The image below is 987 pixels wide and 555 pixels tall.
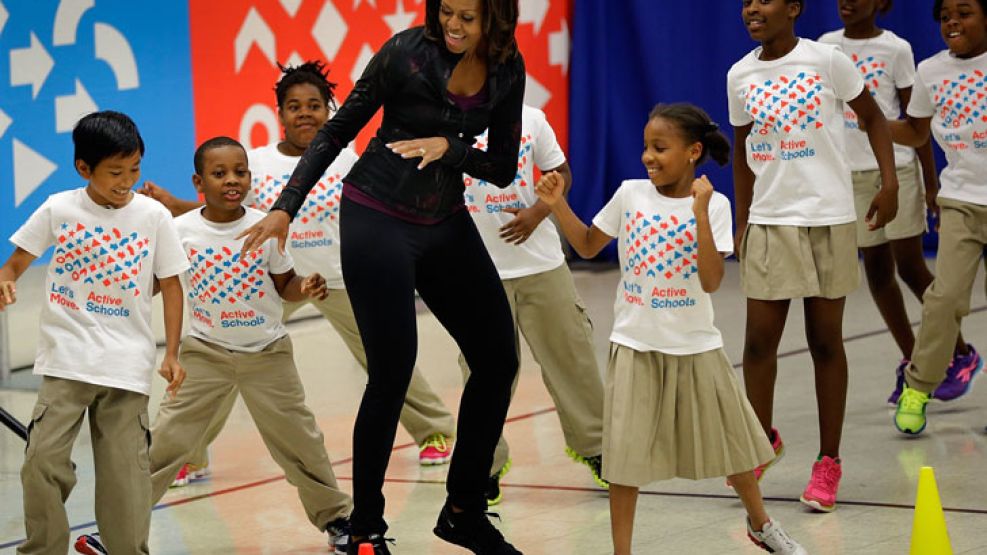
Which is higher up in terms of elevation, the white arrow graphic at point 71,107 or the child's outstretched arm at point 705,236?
the white arrow graphic at point 71,107

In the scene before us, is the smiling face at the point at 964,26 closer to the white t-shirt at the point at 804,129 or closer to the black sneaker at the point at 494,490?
the white t-shirt at the point at 804,129

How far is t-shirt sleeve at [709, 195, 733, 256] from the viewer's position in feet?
14.5

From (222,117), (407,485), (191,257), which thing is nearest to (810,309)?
(407,485)

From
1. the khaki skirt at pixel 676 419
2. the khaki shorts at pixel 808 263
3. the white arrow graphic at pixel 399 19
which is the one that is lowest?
the khaki skirt at pixel 676 419

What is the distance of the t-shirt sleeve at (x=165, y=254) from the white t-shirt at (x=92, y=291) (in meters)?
0.05

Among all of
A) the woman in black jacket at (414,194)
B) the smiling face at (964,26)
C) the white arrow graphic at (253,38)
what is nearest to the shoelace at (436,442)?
the woman in black jacket at (414,194)

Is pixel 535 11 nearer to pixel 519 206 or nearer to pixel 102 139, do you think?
pixel 519 206

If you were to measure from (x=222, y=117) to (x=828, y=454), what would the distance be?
186 inches

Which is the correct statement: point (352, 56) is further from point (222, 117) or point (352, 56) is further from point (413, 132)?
point (413, 132)

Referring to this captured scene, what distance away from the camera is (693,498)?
17.3 ft

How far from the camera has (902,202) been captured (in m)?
6.63

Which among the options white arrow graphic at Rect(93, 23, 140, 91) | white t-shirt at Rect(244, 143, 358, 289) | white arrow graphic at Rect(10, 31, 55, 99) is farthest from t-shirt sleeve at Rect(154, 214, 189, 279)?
white arrow graphic at Rect(93, 23, 140, 91)

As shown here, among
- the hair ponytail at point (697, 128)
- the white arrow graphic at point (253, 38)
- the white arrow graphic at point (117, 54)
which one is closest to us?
the hair ponytail at point (697, 128)

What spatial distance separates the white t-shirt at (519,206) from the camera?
532 cm
